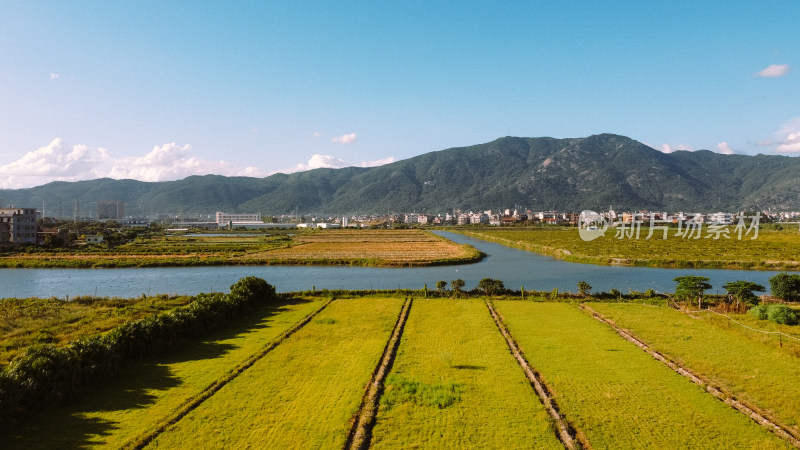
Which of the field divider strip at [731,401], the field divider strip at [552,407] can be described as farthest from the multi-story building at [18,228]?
the field divider strip at [731,401]

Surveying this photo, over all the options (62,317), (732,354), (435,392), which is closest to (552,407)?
(435,392)

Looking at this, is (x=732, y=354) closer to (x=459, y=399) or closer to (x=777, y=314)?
(x=777, y=314)

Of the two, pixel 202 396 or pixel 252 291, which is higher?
pixel 252 291

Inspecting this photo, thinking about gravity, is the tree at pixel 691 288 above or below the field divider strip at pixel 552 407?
above

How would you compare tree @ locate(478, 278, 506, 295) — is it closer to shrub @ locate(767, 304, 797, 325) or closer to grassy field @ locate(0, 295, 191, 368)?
shrub @ locate(767, 304, 797, 325)

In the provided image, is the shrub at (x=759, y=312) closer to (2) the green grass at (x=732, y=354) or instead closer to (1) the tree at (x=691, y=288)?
(2) the green grass at (x=732, y=354)
